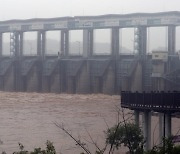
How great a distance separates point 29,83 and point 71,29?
6.22 metres

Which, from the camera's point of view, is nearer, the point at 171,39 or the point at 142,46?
the point at 171,39

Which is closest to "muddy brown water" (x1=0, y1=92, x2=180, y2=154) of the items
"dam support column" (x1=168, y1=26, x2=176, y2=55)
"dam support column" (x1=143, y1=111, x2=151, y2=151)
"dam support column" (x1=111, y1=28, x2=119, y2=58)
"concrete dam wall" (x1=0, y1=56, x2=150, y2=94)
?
"concrete dam wall" (x1=0, y1=56, x2=150, y2=94)

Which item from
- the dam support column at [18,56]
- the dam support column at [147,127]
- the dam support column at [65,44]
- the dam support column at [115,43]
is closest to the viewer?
the dam support column at [147,127]

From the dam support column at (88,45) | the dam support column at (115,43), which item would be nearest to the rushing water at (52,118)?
the dam support column at (115,43)

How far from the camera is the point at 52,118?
24.7m

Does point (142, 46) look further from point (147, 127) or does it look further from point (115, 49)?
point (147, 127)

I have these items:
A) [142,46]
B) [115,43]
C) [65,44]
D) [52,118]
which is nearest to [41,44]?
[65,44]

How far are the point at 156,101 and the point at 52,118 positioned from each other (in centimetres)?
1434

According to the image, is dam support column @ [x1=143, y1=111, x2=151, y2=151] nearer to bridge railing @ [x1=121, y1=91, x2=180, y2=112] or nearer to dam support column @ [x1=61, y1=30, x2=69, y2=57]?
bridge railing @ [x1=121, y1=91, x2=180, y2=112]

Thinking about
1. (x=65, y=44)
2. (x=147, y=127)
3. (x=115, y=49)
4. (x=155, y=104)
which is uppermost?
(x=65, y=44)

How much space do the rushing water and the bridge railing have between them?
5.99 ft

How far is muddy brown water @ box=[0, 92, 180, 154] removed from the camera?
16.7 meters

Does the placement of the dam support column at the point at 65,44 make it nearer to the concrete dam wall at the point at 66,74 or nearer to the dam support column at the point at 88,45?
the concrete dam wall at the point at 66,74

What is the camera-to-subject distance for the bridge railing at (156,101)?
10449 millimetres
